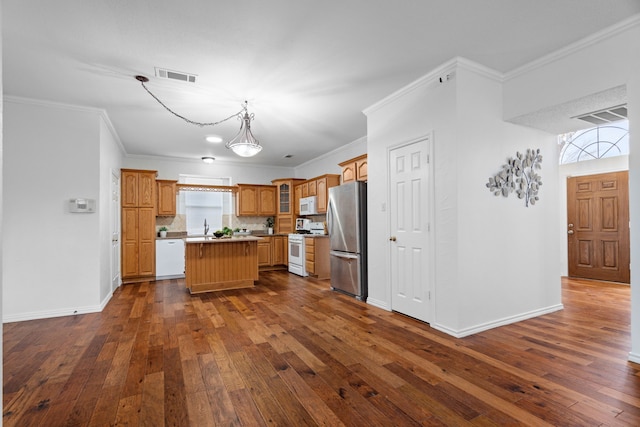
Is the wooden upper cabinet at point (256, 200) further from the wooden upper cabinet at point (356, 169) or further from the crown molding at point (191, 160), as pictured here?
the wooden upper cabinet at point (356, 169)

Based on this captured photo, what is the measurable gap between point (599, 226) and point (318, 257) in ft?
16.5

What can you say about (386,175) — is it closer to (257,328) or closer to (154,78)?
(257,328)

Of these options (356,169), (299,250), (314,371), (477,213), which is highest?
(356,169)

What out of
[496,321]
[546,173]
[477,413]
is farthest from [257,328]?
[546,173]

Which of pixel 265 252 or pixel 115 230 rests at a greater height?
pixel 115 230

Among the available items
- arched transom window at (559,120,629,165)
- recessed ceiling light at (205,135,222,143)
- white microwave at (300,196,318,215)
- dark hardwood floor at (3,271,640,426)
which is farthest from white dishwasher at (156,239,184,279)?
arched transom window at (559,120,629,165)

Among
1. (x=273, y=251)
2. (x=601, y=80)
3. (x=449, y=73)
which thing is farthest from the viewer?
(x=273, y=251)

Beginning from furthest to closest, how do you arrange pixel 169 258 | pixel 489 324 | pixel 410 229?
pixel 169 258, pixel 410 229, pixel 489 324

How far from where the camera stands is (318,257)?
257 inches

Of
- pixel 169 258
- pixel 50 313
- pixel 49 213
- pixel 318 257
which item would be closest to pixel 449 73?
pixel 318 257

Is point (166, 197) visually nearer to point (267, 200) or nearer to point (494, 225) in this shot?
point (267, 200)

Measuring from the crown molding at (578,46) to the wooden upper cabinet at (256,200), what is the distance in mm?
5981

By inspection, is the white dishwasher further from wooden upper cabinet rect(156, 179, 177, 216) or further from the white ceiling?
the white ceiling

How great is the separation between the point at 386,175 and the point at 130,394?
11.2ft
